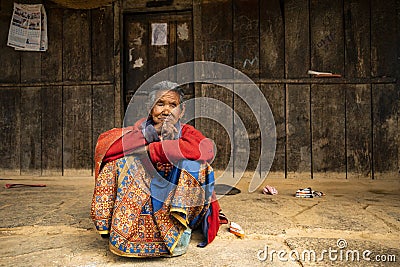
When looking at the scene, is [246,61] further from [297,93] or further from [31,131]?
[31,131]

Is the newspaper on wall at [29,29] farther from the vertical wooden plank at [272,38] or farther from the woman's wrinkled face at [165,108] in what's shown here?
the woman's wrinkled face at [165,108]

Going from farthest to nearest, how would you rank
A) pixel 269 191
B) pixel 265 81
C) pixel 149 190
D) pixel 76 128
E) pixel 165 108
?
1. pixel 76 128
2. pixel 265 81
3. pixel 269 191
4. pixel 165 108
5. pixel 149 190

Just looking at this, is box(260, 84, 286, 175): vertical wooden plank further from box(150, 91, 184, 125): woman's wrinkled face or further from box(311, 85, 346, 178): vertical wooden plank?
box(150, 91, 184, 125): woman's wrinkled face

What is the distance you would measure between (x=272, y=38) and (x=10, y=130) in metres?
3.18

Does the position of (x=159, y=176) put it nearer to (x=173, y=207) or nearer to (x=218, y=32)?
(x=173, y=207)

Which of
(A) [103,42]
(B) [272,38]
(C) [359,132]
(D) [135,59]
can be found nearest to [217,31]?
(B) [272,38]

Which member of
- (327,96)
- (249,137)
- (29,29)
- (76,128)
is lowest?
(249,137)

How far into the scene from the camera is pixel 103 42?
153 inches

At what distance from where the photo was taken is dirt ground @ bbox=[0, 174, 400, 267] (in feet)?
5.55

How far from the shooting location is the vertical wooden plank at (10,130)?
3.98 m

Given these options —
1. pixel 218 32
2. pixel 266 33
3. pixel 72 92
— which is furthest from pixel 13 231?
pixel 266 33

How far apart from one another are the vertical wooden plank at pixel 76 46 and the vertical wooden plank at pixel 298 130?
2.30 metres

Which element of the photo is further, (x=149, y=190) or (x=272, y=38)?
(x=272, y=38)

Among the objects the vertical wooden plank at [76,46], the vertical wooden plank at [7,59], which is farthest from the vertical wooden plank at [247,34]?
the vertical wooden plank at [7,59]
